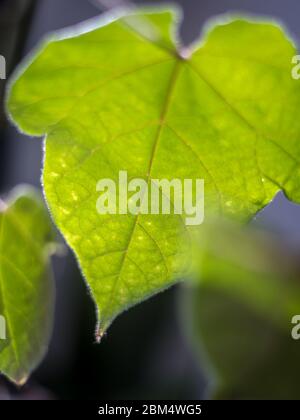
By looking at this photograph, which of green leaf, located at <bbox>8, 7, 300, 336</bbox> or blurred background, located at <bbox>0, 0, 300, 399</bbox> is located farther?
blurred background, located at <bbox>0, 0, 300, 399</bbox>

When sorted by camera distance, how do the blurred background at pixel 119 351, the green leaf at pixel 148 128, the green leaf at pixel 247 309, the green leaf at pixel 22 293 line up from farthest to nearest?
1. the blurred background at pixel 119 351
2. the green leaf at pixel 22 293
3. the green leaf at pixel 148 128
4. the green leaf at pixel 247 309

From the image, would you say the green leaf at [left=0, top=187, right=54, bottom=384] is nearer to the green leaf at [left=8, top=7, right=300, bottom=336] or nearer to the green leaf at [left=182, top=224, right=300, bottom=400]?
the green leaf at [left=8, top=7, right=300, bottom=336]

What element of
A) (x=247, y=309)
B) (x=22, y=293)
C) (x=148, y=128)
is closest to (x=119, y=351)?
(x=22, y=293)

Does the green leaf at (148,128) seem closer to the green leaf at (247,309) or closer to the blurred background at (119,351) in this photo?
the green leaf at (247,309)

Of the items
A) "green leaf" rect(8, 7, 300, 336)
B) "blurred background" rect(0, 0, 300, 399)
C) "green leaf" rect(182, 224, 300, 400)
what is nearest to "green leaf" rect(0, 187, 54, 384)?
"green leaf" rect(8, 7, 300, 336)

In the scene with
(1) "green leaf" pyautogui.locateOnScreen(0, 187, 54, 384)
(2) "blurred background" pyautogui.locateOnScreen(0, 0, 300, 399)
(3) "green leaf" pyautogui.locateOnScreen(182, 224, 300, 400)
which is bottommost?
(3) "green leaf" pyautogui.locateOnScreen(182, 224, 300, 400)

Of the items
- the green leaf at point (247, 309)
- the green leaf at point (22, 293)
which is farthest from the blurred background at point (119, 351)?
the green leaf at point (247, 309)
